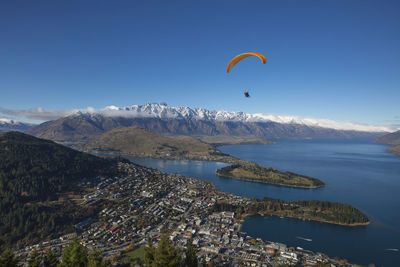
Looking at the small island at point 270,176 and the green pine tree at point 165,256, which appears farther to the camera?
the small island at point 270,176

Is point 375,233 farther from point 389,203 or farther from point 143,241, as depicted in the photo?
point 143,241

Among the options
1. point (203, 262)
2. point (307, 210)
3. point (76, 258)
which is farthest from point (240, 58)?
point (307, 210)

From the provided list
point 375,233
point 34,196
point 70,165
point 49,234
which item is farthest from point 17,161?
point 375,233

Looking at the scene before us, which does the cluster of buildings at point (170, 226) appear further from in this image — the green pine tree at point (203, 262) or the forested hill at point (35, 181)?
the forested hill at point (35, 181)

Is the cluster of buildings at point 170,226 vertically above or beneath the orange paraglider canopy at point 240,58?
beneath

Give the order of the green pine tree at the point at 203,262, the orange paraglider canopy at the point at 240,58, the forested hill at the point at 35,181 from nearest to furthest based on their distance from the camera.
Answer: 1. the orange paraglider canopy at the point at 240,58
2. the green pine tree at the point at 203,262
3. the forested hill at the point at 35,181

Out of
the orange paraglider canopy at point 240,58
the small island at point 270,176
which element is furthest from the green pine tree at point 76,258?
the small island at point 270,176

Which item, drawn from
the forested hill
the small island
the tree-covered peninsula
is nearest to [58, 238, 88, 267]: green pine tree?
the forested hill
